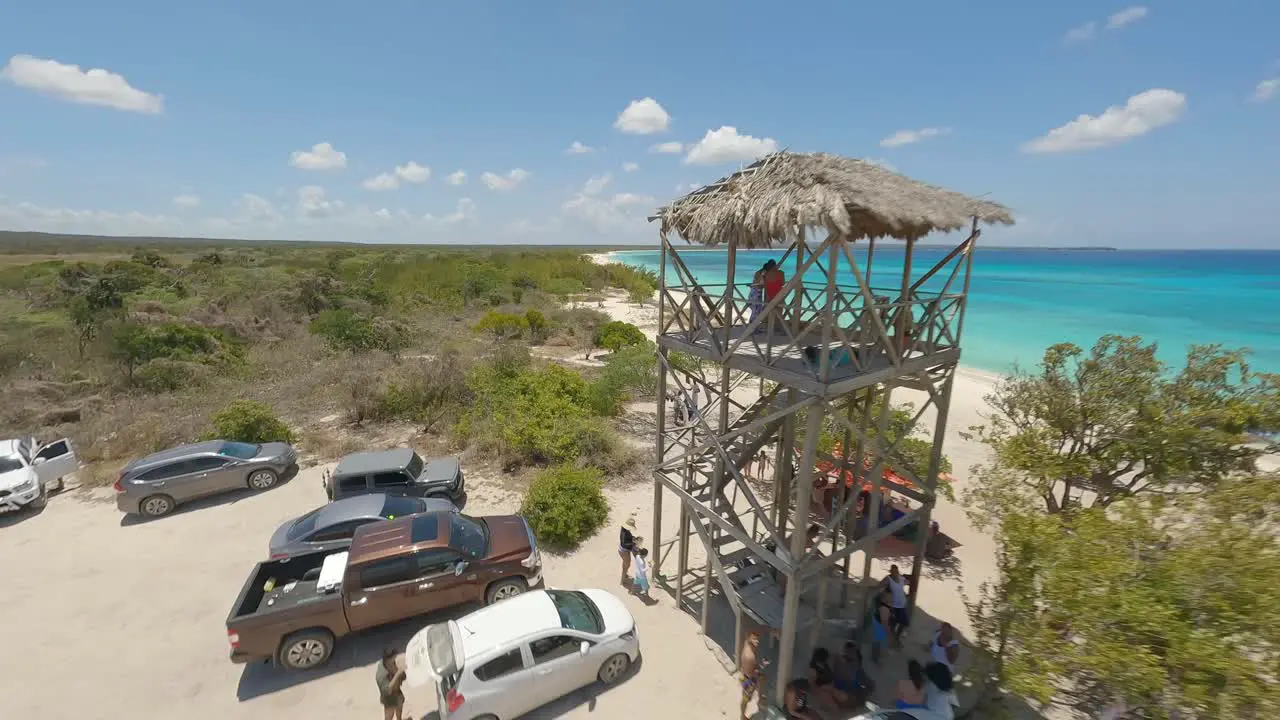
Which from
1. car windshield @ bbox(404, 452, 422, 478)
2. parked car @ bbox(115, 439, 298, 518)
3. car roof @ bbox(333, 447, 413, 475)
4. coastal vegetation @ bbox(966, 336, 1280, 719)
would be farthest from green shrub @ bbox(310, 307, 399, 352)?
coastal vegetation @ bbox(966, 336, 1280, 719)

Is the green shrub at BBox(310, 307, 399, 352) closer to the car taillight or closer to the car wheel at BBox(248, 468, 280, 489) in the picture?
the car wheel at BBox(248, 468, 280, 489)

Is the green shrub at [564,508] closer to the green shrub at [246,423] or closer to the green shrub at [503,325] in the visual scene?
the green shrub at [246,423]

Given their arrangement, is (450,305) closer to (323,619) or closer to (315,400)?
(315,400)

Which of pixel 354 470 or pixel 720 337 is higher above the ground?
pixel 720 337

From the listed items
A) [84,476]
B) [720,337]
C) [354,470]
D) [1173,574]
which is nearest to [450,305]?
[84,476]

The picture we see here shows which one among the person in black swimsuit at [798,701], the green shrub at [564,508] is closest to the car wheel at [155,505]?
the green shrub at [564,508]
